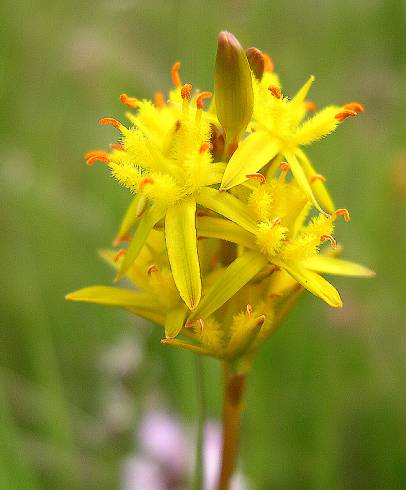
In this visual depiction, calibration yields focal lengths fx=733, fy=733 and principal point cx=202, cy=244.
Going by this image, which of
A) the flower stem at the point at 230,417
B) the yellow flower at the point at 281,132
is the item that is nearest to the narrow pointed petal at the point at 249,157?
the yellow flower at the point at 281,132

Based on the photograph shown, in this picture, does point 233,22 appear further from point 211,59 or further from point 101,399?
point 101,399

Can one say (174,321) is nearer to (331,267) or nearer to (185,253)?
(185,253)

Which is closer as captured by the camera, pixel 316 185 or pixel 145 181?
pixel 145 181

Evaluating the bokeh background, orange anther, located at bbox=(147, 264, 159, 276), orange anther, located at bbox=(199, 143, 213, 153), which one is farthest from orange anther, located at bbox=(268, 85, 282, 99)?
the bokeh background

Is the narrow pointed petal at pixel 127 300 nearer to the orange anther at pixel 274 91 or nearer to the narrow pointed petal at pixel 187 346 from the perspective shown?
the narrow pointed petal at pixel 187 346

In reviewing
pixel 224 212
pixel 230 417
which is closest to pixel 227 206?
pixel 224 212

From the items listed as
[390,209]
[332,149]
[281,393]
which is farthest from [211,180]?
[332,149]
